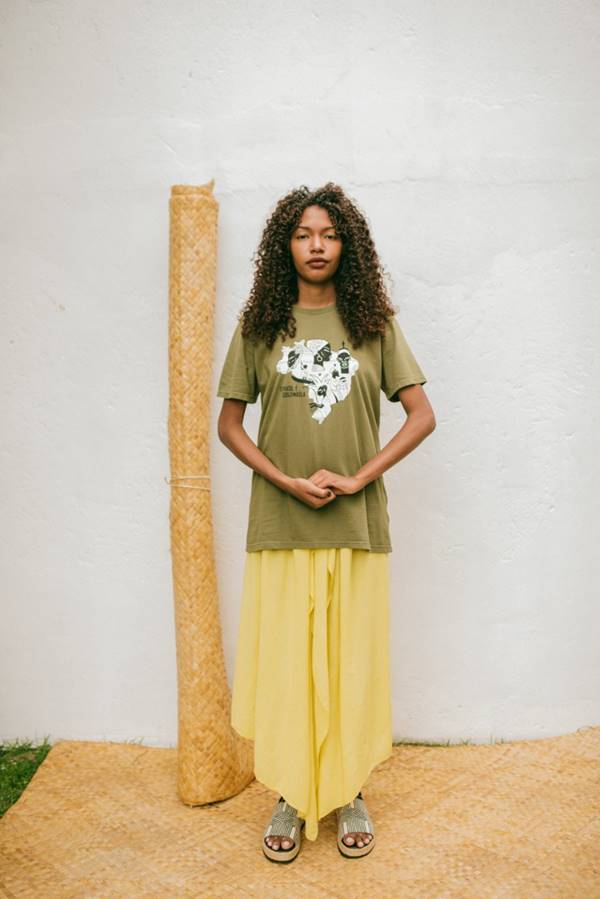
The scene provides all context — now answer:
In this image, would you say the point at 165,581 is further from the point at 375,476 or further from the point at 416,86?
the point at 416,86

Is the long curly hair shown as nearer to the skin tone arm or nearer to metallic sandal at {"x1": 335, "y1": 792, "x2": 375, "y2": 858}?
the skin tone arm

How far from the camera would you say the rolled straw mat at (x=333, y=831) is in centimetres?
227

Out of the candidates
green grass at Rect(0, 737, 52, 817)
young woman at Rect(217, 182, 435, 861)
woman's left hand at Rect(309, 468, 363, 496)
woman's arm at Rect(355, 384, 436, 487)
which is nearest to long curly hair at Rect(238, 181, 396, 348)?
young woman at Rect(217, 182, 435, 861)

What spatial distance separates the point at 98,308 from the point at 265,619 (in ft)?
4.87

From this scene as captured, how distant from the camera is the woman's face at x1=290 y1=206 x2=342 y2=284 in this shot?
2357 mm

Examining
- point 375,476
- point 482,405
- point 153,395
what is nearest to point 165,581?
point 153,395

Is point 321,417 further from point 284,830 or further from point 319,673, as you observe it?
point 284,830

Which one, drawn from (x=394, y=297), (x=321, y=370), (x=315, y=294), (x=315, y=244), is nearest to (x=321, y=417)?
(x=321, y=370)

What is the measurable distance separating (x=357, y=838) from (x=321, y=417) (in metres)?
1.30

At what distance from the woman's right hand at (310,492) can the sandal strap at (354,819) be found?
958 millimetres

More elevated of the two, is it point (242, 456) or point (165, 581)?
point (242, 456)

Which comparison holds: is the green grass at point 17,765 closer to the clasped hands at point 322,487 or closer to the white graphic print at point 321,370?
the clasped hands at point 322,487

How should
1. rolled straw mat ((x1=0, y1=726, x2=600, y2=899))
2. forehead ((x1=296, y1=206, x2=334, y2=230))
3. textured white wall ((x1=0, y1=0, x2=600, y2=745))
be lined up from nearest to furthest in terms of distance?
1. rolled straw mat ((x1=0, y1=726, x2=600, y2=899))
2. forehead ((x1=296, y1=206, x2=334, y2=230))
3. textured white wall ((x1=0, y1=0, x2=600, y2=745))

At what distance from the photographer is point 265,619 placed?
8.00 feet
